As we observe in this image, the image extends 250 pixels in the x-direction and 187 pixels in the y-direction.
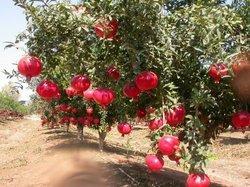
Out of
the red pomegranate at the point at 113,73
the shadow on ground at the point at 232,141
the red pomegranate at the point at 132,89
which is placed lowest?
the shadow on ground at the point at 232,141

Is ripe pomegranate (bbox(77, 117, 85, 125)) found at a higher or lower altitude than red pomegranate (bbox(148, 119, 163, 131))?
higher

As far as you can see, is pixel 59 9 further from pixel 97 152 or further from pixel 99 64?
pixel 97 152

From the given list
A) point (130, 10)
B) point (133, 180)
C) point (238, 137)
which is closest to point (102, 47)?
point (130, 10)

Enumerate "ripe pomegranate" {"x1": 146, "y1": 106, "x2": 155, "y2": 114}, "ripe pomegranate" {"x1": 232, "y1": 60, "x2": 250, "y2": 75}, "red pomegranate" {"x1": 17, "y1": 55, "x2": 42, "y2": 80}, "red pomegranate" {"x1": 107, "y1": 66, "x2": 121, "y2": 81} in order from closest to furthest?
"red pomegranate" {"x1": 17, "y1": 55, "x2": 42, "y2": 80} → "ripe pomegranate" {"x1": 232, "y1": 60, "x2": 250, "y2": 75} → "red pomegranate" {"x1": 107, "y1": 66, "x2": 121, "y2": 81} → "ripe pomegranate" {"x1": 146, "y1": 106, "x2": 155, "y2": 114}

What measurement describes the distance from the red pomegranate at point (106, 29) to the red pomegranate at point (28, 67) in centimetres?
105

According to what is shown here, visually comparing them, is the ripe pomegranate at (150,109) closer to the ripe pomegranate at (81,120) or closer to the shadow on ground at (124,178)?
the shadow on ground at (124,178)

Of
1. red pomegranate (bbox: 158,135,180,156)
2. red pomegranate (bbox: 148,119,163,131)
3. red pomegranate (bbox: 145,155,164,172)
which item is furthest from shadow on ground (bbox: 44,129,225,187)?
red pomegranate (bbox: 158,135,180,156)

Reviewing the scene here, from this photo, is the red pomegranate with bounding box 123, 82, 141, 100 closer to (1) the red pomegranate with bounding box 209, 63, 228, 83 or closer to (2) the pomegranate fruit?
(1) the red pomegranate with bounding box 209, 63, 228, 83

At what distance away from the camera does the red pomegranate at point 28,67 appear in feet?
17.7

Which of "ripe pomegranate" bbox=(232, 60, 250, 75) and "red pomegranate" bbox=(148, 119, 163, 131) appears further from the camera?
"red pomegranate" bbox=(148, 119, 163, 131)

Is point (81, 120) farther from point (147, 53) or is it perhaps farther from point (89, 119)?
point (147, 53)

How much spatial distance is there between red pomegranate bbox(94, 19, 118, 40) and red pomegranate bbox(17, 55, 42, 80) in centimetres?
105

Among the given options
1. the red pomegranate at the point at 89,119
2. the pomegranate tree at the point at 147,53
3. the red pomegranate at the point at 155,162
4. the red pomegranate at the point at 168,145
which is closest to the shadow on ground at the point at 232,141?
the red pomegranate at the point at 89,119

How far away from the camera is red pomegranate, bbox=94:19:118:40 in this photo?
6086 mm
